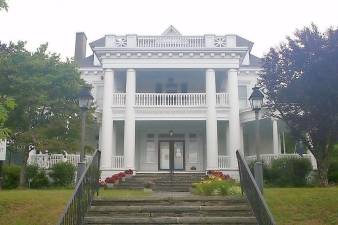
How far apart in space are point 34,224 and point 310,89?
1123 centimetres

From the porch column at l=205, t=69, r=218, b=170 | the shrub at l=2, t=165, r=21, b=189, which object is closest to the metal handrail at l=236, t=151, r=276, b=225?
the porch column at l=205, t=69, r=218, b=170

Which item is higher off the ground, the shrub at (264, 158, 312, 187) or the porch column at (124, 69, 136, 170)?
the porch column at (124, 69, 136, 170)

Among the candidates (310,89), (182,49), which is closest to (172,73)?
(182,49)

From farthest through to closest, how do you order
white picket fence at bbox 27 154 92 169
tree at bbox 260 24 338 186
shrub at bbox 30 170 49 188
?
1. white picket fence at bbox 27 154 92 169
2. shrub at bbox 30 170 49 188
3. tree at bbox 260 24 338 186

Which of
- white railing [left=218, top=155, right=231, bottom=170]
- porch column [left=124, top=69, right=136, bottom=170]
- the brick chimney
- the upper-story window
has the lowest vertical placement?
white railing [left=218, top=155, right=231, bottom=170]

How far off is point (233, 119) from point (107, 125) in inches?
304

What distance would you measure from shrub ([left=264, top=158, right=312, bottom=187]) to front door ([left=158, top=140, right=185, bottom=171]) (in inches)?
276

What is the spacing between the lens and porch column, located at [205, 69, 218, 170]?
83.9 ft

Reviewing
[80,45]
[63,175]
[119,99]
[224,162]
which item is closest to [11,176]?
[63,175]

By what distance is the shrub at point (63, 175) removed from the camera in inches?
925

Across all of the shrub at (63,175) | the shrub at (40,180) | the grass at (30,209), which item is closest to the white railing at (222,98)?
the shrub at (63,175)

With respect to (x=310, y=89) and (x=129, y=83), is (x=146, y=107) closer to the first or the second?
(x=129, y=83)

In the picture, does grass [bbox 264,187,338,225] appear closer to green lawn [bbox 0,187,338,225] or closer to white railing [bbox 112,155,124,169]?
green lawn [bbox 0,187,338,225]

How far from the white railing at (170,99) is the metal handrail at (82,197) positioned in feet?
51.5
